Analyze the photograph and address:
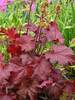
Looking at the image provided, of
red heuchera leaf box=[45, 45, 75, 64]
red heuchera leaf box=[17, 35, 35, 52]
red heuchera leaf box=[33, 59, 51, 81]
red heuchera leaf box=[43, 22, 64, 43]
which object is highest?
red heuchera leaf box=[43, 22, 64, 43]

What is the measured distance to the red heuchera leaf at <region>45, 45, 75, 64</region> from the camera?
2301 millimetres

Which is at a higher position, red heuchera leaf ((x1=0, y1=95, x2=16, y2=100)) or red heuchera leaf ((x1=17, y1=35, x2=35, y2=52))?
red heuchera leaf ((x1=17, y1=35, x2=35, y2=52))

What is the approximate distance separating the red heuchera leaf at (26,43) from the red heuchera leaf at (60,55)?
127 mm

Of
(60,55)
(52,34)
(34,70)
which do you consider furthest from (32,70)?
(52,34)

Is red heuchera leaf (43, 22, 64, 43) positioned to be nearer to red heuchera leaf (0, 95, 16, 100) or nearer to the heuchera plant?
the heuchera plant

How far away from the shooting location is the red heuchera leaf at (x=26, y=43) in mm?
2398

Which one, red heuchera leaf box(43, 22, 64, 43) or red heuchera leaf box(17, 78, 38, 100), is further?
red heuchera leaf box(43, 22, 64, 43)

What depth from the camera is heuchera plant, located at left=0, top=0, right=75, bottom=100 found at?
2322mm

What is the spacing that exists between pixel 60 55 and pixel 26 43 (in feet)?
0.77

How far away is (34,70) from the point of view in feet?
7.61

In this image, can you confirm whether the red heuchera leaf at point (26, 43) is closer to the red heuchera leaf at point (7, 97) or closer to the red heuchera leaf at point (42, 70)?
the red heuchera leaf at point (42, 70)

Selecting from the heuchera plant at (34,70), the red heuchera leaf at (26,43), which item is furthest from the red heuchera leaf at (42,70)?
the red heuchera leaf at (26,43)

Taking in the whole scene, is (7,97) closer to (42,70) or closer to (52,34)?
(42,70)

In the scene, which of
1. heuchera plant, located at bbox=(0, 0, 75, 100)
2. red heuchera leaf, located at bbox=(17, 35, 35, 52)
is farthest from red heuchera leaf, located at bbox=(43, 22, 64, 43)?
red heuchera leaf, located at bbox=(17, 35, 35, 52)
